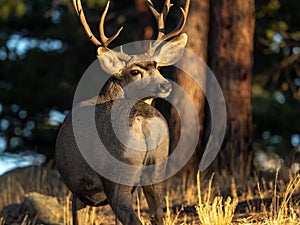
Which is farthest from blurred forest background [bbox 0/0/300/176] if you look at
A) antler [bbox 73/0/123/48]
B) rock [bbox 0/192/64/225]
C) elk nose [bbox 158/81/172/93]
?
elk nose [bbox 158/81/172/93]

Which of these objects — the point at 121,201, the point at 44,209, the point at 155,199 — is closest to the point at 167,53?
the point at 155,199

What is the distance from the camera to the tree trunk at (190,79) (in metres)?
12.2

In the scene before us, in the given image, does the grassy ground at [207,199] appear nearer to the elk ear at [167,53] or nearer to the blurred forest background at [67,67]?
the elk ear at [167,53]

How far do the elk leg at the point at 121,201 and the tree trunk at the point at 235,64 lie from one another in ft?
20.8

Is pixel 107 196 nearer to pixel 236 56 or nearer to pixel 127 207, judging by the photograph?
pixel 127 207

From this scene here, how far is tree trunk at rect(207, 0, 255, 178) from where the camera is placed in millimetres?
12695

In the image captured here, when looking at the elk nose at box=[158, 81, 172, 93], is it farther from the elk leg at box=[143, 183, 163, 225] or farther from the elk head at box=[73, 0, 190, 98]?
the elk leg at box=[143, 183, 163, 225]

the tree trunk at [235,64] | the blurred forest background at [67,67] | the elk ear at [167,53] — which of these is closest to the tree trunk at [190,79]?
the tree trunk at [235,64]

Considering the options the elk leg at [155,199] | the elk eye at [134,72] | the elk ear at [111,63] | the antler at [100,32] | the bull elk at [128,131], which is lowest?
the elk leg at [155,199]

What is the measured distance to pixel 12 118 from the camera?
73.2 feet

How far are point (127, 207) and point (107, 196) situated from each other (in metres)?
0.20

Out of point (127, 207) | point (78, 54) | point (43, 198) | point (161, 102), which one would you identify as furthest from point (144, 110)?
point (78, 54)

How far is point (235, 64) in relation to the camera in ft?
42.2

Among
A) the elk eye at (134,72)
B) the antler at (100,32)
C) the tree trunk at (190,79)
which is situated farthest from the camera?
the tree trunk at (190,79)
